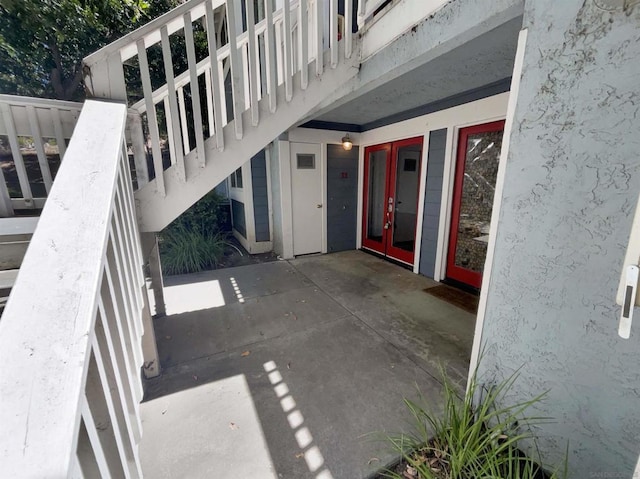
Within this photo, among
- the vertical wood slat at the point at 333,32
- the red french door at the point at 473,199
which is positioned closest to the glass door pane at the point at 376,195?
the red french door at the point at 473,199

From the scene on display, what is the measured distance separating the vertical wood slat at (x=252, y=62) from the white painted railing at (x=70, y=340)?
1203 mm

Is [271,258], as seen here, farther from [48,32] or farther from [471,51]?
[48,32]

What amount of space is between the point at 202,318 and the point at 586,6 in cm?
373

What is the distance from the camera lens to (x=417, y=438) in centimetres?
169

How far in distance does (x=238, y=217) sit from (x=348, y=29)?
476 cm

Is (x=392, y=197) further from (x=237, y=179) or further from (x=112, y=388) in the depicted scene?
(x=112, y=388)

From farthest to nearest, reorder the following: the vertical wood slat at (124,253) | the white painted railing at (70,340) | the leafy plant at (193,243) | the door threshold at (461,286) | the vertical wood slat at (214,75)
A: 1. the leafy plant at (193,243)
2. the door threshold at (461,286)
3. the vertical wood slat at (214,75)
4. the vertical wood slat at (124,253)
5. the white painted railing at (70,340)

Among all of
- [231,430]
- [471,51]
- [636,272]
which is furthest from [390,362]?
[471,51]

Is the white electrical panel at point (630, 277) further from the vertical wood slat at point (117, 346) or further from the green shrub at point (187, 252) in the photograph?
the green shrub at point (187, 252)

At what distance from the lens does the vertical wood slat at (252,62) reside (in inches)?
78.7

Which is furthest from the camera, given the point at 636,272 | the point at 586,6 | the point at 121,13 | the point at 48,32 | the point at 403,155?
the point at 121,13

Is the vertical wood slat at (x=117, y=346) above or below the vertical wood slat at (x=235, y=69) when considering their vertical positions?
below

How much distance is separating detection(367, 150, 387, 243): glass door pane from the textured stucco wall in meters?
3.76

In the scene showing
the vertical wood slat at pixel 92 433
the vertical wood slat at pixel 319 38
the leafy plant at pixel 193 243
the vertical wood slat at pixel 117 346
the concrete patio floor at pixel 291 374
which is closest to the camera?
the vertical wood slat at pixel 92 433
